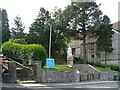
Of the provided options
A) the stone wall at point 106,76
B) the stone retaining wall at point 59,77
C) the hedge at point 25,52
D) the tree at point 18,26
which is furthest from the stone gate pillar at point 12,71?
the tree at point 18,26

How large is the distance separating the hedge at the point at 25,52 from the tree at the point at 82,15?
13.2 m

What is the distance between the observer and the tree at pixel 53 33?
43.5m

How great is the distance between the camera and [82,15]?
4084 centimetres

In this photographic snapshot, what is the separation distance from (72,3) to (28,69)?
19.1 metres

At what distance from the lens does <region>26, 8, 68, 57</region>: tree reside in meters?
43.5

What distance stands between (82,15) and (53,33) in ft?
19.4

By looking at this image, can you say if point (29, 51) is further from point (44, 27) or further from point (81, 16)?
point (44, 27)

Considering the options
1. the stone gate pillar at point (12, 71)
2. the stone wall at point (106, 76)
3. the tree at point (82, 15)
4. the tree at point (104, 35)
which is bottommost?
the stone wall at point (106, 76)

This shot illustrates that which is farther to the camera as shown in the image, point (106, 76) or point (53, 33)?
point (53, 33)

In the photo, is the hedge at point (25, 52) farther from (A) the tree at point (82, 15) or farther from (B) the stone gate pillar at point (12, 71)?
(A) the tree at point (82, 15)

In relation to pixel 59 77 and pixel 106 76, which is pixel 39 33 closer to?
pixel 106 76

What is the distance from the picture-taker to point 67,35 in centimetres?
4281

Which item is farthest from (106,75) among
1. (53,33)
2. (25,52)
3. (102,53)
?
(102,53)

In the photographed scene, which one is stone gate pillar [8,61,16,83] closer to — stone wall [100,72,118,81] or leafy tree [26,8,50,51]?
stone wall [100,72,118,81]
